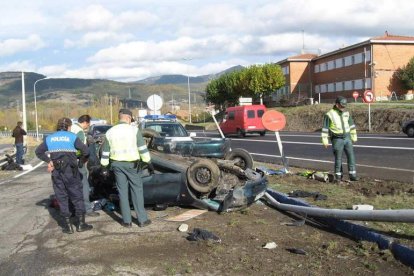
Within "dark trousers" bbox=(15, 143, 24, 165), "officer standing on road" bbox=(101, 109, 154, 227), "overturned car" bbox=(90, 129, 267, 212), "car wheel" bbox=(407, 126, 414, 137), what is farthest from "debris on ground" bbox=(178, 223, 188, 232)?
"car wheel" bbox=(407, 126, 414, 137)

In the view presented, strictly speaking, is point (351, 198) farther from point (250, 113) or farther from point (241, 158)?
point (250, 113)

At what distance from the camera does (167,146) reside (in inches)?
352

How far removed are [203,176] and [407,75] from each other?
166 ft

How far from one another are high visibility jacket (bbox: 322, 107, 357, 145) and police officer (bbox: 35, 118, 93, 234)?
536 cm

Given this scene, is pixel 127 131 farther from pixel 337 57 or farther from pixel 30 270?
pixel 337 57

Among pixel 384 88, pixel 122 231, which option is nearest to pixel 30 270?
pixel 122 231

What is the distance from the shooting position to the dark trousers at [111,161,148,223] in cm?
719

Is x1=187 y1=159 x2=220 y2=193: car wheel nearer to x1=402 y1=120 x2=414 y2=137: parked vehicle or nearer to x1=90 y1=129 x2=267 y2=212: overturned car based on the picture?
x1=90 y1=129 x2=267 y2=212: overturned car

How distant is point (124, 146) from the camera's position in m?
7.23

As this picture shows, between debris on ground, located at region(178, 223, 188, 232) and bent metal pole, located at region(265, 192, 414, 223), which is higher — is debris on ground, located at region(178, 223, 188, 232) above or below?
below

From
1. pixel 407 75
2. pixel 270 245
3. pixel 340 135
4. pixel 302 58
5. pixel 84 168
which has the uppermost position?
pixel 302 58

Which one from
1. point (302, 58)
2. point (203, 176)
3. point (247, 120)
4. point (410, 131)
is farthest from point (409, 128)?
point (302, 58)

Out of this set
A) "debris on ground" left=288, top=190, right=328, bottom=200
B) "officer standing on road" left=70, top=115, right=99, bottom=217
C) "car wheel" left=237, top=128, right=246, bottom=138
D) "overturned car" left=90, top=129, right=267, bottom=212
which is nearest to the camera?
"overturned car" left=90, top=129, right=267, bottom=212

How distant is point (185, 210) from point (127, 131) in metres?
1.64
